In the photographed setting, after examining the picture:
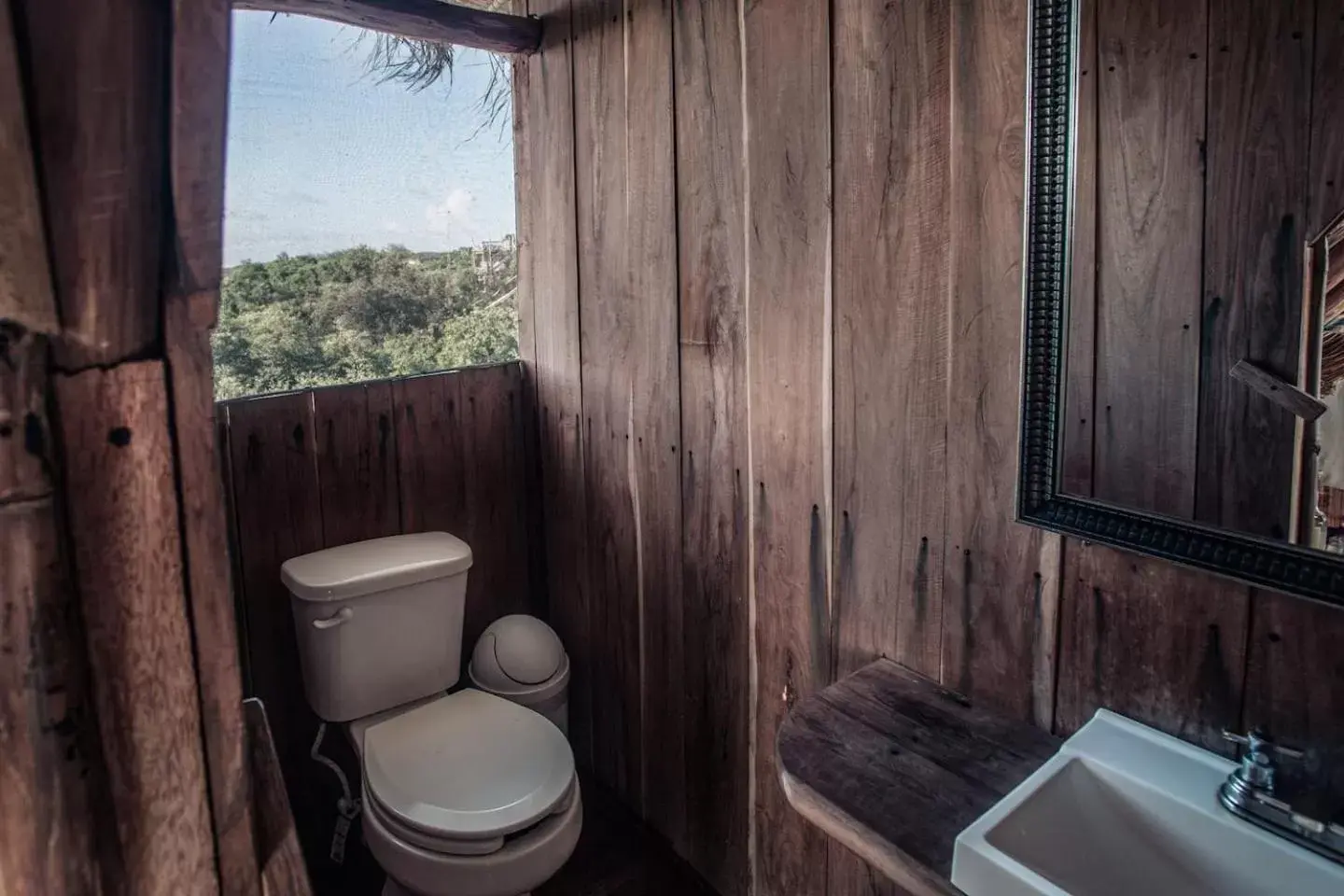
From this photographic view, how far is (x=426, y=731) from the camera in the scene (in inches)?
77.0

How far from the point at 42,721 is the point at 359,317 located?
1611 millimetres

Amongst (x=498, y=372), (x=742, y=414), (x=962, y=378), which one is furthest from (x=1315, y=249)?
(x=498, y=372)

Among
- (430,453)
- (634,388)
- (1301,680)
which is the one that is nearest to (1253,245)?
(1301,680)

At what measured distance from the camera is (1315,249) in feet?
3.26

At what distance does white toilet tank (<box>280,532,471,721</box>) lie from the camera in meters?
1.97

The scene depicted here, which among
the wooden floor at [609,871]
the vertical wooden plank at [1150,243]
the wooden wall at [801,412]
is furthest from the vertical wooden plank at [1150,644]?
the wooden floor at [609,871]

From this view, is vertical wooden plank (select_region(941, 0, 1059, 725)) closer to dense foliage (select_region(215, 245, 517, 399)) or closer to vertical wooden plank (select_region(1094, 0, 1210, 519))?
vertical wooden plank (select_region(1094, 0, 1210, 519))

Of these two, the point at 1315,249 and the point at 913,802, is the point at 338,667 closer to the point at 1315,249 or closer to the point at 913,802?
the point at 913,802

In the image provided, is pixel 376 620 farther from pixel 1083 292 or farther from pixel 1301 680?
pixel 1301 680

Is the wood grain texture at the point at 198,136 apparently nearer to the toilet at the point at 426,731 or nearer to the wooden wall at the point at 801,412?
the wooden wall at the point at 801,412

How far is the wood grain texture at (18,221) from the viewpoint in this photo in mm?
615

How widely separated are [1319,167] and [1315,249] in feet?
0.28

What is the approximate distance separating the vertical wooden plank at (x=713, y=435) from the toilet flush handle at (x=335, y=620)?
735 millimetres

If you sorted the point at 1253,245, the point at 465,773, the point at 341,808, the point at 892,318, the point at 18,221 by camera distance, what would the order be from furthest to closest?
the point at 341,808
the point at 465,773
the point at 892,318
the point at 1253,245
the point at 18,221
